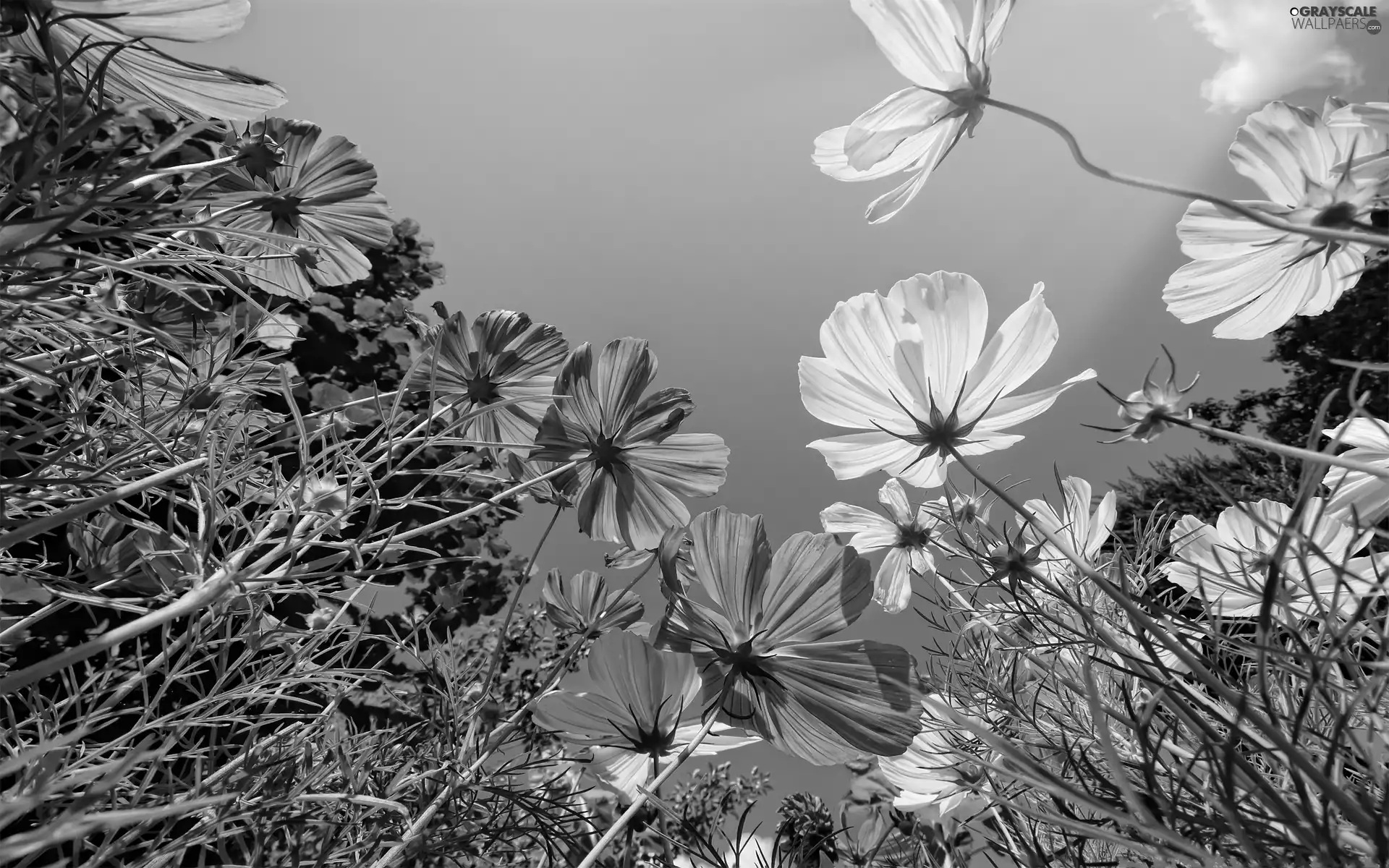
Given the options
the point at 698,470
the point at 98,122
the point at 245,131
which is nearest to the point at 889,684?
the point at 698,470

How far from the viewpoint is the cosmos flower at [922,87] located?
1.01 ft

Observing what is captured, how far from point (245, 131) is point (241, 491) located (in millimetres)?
249

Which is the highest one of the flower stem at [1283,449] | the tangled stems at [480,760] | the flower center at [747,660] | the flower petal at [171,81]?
the flower stem at [1283,449]

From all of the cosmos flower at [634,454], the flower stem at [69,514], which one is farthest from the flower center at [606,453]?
the flower stem at [69,514]

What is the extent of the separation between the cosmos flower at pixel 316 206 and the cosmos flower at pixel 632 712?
322 millimetres

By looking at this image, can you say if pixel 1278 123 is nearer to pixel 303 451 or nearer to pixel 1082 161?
pixel 1082 161

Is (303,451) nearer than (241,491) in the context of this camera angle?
Yes

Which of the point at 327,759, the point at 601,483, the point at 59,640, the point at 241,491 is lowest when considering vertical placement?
the point at 59,640

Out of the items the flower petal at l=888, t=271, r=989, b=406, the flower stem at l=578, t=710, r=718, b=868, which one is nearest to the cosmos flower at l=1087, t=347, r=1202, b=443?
the flower petal at l=888, t=271, r=989, b=406

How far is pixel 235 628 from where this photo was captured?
66 centimetres

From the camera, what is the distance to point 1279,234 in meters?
0.31

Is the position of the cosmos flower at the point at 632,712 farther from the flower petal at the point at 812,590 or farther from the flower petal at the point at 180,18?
the flower petal at the point at 180,18

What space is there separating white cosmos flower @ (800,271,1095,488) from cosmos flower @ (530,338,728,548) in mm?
155

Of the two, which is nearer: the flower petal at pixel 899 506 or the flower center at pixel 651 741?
the flower center at pixel 651 741
